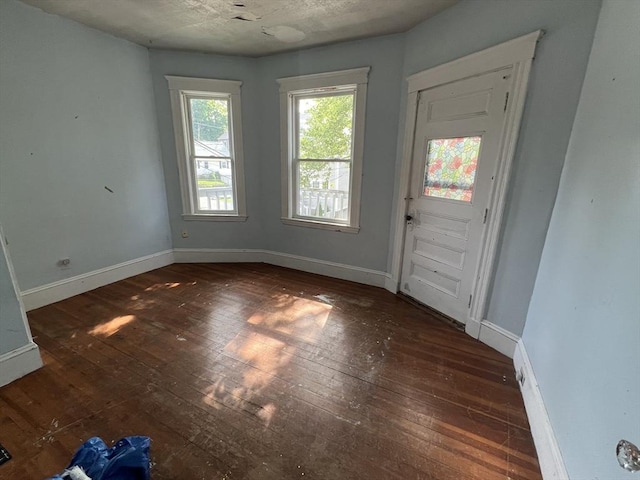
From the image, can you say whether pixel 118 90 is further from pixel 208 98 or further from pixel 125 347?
pixel 125 347

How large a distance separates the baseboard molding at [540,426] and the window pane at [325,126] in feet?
8.28

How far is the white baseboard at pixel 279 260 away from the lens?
3473 millimetres

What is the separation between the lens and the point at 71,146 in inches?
110

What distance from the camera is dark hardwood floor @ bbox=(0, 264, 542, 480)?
135 centimetres

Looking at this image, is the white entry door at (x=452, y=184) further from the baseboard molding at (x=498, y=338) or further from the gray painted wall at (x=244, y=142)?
the gray painted wall at (x=244, y=142)

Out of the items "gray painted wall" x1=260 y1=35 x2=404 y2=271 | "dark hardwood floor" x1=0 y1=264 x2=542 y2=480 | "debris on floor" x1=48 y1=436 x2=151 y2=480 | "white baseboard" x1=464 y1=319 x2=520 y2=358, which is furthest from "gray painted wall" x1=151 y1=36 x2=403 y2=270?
"debris on floor" x1=48 y1=436 x2=151 y2=480

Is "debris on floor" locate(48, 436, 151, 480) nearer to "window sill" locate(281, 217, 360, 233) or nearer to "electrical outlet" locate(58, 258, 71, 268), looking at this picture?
"electrical outlet" locate(58, 258, 71, 268)

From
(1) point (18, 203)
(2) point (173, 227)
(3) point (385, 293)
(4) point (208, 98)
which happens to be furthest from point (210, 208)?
(3) point (385, 293)

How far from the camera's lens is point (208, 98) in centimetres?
356

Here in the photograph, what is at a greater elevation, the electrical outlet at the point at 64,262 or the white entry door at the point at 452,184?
the white entry door at the point at 452,184

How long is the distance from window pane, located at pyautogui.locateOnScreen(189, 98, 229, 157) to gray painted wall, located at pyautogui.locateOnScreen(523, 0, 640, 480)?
11.4ft

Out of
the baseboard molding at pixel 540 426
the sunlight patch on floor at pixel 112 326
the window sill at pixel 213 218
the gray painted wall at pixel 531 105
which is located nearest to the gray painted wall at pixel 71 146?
the window sill at pixel 213 218

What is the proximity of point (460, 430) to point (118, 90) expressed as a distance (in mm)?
4305

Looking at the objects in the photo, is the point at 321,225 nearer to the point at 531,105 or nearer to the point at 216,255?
the point at 216,255
